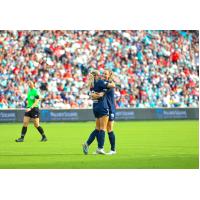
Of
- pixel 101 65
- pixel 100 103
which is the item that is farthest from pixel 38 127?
pixel 101 65

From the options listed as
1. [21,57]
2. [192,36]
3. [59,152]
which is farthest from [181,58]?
[59,152]

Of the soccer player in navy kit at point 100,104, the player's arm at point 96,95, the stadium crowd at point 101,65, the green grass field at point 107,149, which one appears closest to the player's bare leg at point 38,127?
the green grass field at point 107,149

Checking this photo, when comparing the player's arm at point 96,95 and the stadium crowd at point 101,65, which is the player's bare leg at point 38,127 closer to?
the player's arm at point 96,95

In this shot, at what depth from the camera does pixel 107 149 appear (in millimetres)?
20203

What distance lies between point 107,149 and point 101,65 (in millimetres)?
21026

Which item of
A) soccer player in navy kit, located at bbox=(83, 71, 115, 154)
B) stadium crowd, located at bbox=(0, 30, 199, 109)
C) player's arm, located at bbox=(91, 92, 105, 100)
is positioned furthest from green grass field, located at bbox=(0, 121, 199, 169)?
stadium crowd, located at bbox=(0, 30, 199, 109)

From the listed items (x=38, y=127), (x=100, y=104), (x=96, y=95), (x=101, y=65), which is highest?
(x=96, y=95)

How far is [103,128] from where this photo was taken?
1730 centimetres

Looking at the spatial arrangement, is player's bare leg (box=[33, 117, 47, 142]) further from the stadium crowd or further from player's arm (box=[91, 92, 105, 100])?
the stadium crowd

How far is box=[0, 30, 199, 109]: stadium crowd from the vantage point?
3872cm

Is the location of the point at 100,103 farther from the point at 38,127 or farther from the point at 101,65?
the point at 101,65

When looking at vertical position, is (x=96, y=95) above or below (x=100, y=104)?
above

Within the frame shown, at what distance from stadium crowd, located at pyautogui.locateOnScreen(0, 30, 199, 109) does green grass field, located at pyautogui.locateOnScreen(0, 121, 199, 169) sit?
10878mm

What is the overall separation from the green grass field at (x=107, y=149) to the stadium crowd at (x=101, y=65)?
428 inches
